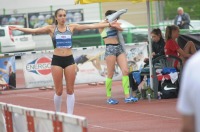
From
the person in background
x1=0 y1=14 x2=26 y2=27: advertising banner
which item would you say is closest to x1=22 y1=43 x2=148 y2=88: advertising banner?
x1=0 y1=14 x2=26 y2=27: advertising banner

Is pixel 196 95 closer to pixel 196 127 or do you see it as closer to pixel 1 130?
pixel 196 127

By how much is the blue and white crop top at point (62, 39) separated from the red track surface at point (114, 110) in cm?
138

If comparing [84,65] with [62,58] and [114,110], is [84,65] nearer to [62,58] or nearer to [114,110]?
[114,110]

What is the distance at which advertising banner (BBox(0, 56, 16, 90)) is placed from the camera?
67.4ft

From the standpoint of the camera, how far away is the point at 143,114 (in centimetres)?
1321

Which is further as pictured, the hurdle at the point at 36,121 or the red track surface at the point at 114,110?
the red track surface at the point at 114,110

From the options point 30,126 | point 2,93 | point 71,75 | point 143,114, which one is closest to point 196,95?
point 30,126

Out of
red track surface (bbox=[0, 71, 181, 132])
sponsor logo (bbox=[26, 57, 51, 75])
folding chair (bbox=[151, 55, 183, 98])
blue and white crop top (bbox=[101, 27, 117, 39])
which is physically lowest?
red track surface (bbox=[0, 71, 181, 132])

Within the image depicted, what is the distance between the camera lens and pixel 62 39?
11727 millimetres

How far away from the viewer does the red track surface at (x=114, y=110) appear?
37.8 ft

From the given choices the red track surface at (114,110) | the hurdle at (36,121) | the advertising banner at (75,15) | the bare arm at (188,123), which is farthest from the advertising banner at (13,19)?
the bare arm at (188,123)

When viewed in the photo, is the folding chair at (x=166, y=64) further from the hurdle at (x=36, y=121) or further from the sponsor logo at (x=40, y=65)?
the hurdle at (x=36, y=121)

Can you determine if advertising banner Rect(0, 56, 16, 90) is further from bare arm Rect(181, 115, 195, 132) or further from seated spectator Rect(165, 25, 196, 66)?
bare arm Rect(181, 115, 195, 132)

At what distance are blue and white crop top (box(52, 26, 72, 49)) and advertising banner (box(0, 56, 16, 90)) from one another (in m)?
8.94
